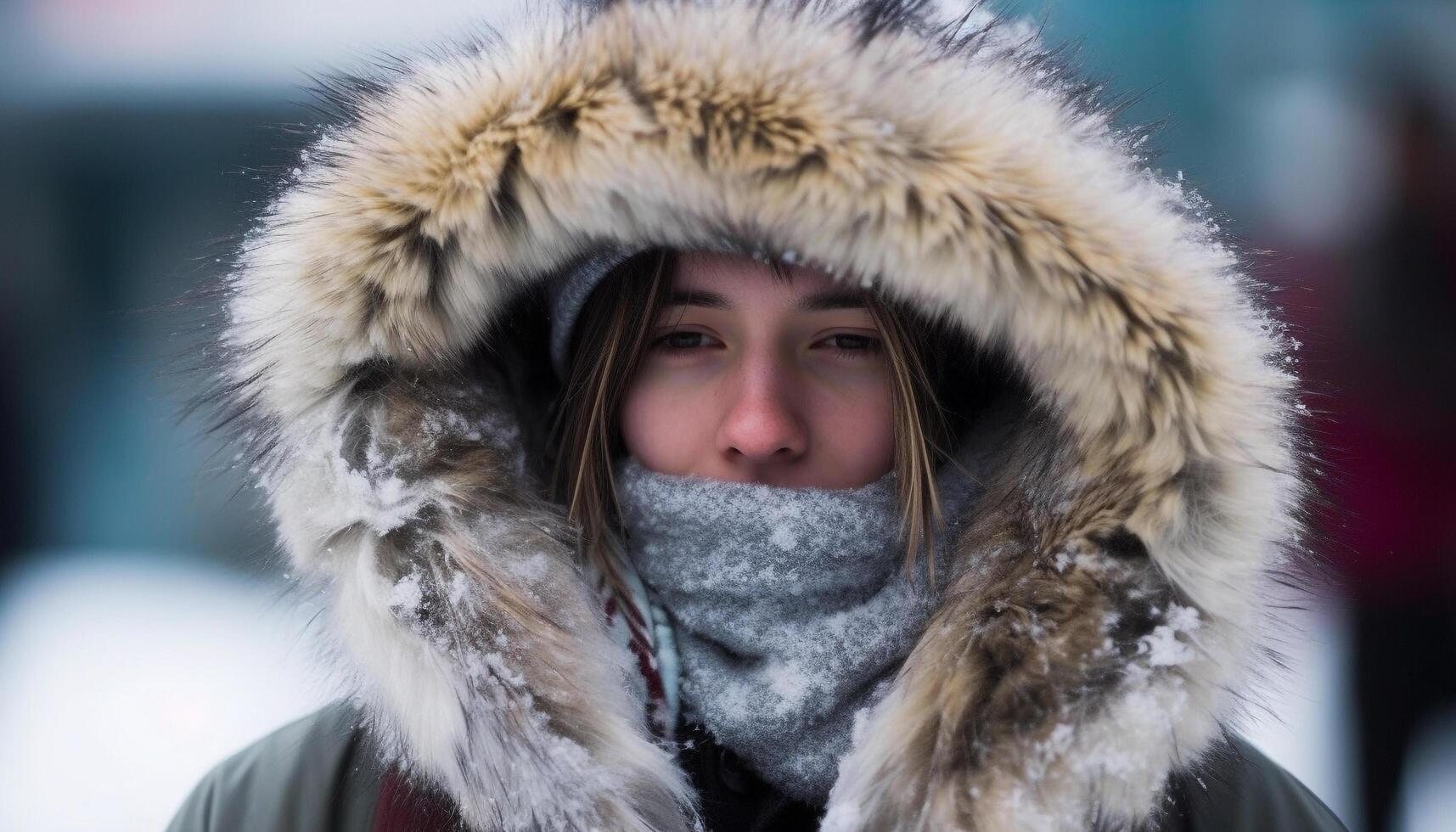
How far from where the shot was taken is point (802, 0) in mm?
1032

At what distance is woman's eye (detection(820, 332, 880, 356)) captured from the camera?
127cm

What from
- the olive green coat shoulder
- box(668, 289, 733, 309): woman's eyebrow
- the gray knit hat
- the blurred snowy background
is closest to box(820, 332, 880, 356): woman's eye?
box(668, 289, 733, 309): woman's eyebrow

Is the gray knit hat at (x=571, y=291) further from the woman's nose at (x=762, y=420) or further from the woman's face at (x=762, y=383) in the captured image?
the woman's nose at (x=762, y=420)

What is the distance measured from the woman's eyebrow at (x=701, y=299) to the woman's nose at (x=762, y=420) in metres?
0.08

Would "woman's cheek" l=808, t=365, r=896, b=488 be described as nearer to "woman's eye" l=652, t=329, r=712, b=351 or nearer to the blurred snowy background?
"woman's eye" l=652, t=329, r=712, b=351

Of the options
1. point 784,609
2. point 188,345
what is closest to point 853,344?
point 784,609

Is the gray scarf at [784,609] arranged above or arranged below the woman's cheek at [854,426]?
below

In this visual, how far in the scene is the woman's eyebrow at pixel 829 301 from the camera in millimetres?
1209

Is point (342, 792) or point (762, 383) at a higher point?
point (762, 383)

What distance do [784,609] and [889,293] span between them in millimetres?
391

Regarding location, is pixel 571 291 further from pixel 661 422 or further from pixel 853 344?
pixel 853 344

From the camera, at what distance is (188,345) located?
349 cm

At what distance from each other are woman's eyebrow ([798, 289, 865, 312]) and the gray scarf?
0.67 ft

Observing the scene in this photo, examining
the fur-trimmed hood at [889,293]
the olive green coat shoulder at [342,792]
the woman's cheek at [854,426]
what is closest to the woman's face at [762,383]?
the woman's cheek at [854,426]
